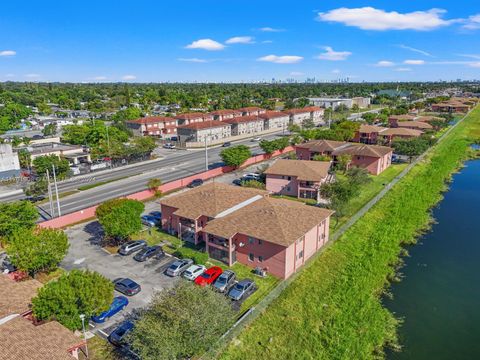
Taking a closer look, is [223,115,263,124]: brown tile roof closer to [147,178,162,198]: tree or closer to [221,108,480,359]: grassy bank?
[147,178,162,198]: tree

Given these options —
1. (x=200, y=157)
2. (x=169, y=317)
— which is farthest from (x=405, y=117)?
(x=169, y=317)

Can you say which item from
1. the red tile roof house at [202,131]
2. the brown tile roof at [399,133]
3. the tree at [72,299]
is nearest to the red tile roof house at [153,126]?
the red tile roof house at [202,131]

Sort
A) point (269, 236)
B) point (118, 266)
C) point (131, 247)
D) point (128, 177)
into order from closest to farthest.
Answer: point (269, 236), point (118, 266), point (131, 247), point (128, 177)

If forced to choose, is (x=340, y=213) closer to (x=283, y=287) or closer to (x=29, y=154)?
(x=283, y=287)

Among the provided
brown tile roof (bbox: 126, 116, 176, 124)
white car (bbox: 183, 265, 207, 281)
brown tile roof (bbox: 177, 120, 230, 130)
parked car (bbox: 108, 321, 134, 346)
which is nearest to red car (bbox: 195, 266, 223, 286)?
white car (bbox: 183, 265, 207, 281)

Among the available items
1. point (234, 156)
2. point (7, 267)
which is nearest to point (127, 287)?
point (7, 267)

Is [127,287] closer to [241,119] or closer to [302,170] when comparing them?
[302,170]

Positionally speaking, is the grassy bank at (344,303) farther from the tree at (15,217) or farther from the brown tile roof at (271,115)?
the brown tile roof at (271,115)
